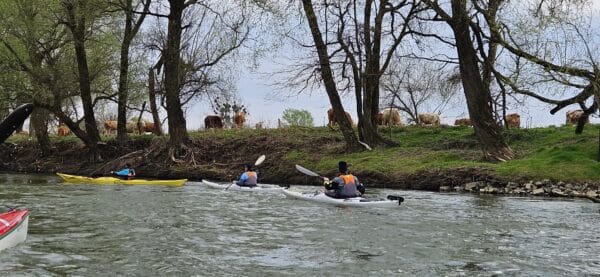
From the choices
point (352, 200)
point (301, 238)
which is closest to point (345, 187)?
point (352, 200)

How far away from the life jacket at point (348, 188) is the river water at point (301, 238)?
1.81ft

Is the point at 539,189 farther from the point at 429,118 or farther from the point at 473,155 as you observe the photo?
the point at 429,118

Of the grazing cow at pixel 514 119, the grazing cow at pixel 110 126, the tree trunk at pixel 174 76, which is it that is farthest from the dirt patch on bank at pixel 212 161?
the grazing cow at pixel 514 119

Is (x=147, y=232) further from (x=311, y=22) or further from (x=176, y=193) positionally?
(x=311, y=22)

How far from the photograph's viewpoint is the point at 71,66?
30188 mm

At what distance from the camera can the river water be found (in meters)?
8.34

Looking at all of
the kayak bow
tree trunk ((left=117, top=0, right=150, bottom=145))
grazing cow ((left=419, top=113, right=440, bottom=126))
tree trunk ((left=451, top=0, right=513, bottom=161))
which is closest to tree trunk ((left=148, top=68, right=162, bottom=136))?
tree trunk ((left=117, top=0, right=150, bottom=145))

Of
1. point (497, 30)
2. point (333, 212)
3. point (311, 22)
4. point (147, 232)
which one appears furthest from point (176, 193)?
point (497, 30)

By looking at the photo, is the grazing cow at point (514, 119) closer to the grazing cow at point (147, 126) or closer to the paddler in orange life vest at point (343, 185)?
the paddler in orange life vest at point (343, 185)

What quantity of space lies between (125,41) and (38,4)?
4527 mm

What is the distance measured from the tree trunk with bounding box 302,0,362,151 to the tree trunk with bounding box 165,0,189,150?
6.50m

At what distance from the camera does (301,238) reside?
1070cm

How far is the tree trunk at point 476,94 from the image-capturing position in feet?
72.7

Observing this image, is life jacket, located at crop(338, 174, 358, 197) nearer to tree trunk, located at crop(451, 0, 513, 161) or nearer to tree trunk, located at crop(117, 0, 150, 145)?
tree trunk, located at crop(451, 0, 513, 161)
